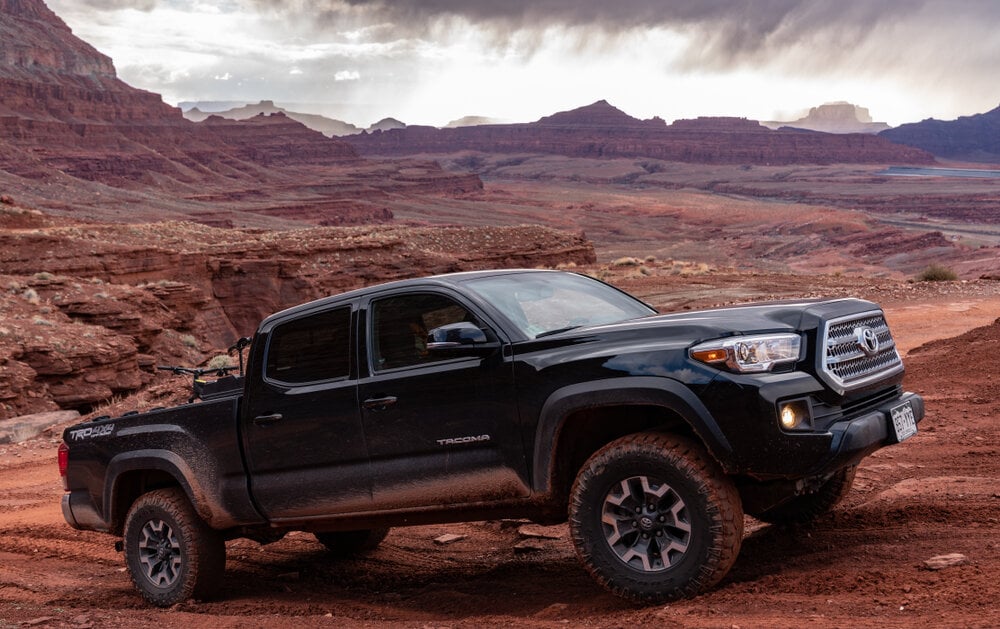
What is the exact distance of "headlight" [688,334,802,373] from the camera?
469cm

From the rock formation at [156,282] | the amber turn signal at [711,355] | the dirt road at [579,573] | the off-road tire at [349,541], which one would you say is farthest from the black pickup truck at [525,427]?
the rock formation at [156,282]

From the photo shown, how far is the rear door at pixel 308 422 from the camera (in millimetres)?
5805

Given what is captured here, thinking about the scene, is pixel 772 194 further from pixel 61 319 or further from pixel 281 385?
pixel 281 385

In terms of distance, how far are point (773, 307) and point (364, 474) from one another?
2.49 m

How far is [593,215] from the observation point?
132 m

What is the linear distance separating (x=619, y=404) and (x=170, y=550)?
352cm

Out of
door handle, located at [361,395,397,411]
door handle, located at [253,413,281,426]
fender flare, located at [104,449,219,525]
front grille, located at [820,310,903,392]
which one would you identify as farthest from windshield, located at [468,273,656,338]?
fender flare, located at [104,449,219,525]

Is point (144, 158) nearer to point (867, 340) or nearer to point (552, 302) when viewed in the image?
point (552, 302)

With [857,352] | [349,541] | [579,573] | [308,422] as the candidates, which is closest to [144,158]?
[349,541]

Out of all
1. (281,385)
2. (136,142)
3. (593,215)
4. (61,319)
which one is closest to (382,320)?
(281,385)

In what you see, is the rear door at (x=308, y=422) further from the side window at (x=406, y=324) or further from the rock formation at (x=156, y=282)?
the rock formation at (x=156, y=282)

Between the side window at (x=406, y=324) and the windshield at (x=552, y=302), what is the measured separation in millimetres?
222

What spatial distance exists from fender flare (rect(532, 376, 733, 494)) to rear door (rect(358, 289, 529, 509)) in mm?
144

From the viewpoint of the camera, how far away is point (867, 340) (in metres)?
5.27
